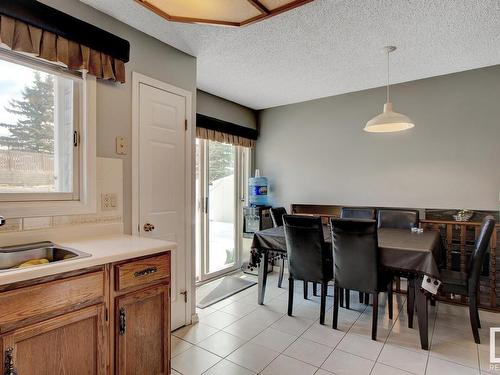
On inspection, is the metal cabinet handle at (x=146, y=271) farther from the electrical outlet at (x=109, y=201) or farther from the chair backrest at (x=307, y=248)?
the chair backrest at (x=307, y=248)

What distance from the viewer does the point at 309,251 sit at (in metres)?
2.76

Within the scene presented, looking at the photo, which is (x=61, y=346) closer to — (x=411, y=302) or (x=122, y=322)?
(x=122, y=322)

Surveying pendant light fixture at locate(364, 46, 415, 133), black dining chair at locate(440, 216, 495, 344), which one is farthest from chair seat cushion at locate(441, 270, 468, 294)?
pendant light fixture at locate(364, 46, 415, 133)

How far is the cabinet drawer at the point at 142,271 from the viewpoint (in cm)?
156

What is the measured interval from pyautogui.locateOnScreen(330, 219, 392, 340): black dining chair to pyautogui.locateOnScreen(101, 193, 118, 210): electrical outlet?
177 centimetres

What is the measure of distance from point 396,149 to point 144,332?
134 inches

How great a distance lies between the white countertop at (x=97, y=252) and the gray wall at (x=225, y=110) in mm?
2275

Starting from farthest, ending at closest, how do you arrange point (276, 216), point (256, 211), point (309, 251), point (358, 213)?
point (256, 211) → point (276, 216) → point (358, 213) → point (309, 251)

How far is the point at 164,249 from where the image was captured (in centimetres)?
178

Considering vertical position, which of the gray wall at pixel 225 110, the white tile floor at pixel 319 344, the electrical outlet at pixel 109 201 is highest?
the gray wall at pixel 225 110

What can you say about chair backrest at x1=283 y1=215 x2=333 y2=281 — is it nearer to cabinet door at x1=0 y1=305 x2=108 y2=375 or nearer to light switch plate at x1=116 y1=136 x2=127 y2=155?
light switch plate at x1=116 y1=136 x2=127 y2=155

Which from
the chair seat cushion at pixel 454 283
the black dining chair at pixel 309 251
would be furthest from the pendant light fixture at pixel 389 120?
the chair seat cushion at pixel 454 283

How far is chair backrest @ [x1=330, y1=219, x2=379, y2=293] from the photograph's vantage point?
7.92 feet

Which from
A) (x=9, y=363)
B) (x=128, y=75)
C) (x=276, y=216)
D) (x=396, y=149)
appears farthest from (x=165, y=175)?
(x=396, y=149)
